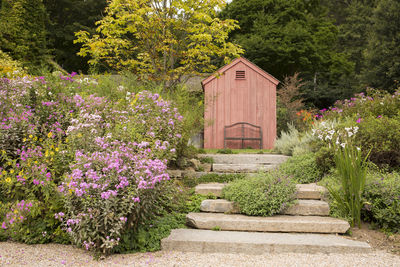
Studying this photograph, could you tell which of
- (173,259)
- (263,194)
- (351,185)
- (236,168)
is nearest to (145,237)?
(173,259)

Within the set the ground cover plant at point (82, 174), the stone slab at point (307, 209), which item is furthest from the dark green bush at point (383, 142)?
the ground cover plant at point (82, 174)

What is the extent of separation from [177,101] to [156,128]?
1.57 m

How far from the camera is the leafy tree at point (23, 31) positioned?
48.2ft

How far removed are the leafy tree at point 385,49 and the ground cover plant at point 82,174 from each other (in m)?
15.6

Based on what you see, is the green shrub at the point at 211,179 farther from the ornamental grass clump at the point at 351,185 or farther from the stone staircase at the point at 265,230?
the ornamental grass clump at the point at 351,185

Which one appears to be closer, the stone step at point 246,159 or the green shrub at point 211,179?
the green shrub at point 211,179

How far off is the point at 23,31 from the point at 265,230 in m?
15.8

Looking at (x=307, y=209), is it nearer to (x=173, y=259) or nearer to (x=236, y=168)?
(x=236, y=168)

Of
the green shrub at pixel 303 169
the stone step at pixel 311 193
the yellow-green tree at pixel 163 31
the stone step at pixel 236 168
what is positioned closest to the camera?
the stone step at pixel 311 193

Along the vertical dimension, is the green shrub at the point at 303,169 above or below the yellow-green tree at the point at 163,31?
below

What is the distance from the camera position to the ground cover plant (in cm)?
322

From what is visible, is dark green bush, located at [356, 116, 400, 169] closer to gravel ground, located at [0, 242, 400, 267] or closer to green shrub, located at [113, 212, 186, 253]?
gravel ground, located at [0, 242, 400, 267]

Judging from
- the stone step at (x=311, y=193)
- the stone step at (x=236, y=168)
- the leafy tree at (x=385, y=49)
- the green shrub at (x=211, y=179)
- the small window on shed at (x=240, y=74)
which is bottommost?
the stone step at (x=311, y=193)

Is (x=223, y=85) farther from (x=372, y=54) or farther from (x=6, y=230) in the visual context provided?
(x=372, y=54)
